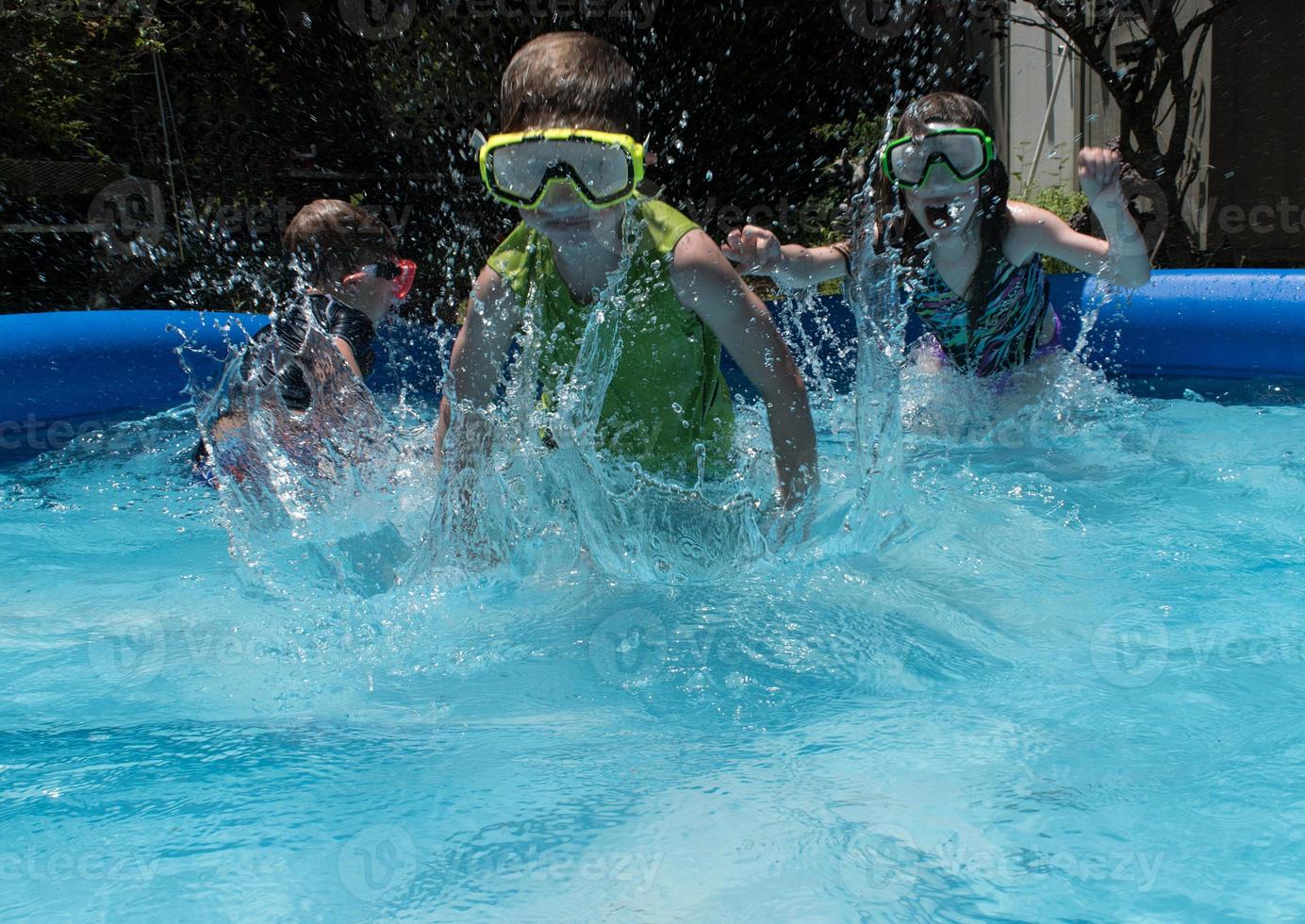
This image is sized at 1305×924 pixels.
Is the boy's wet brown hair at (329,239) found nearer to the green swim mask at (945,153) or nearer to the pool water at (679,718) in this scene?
the pool water at (679,718)

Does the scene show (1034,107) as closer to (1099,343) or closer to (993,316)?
(1099,343)

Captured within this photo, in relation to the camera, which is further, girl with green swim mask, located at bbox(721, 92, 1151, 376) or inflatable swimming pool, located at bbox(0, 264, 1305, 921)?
girl with green swim mask, located at bbox(721, 92, 1151, 376)

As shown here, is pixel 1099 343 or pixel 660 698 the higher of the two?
pixel 1099 343

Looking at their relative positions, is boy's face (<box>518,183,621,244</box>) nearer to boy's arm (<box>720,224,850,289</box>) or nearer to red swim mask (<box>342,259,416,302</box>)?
boy's arm (<box>720,224,850,289</box>)

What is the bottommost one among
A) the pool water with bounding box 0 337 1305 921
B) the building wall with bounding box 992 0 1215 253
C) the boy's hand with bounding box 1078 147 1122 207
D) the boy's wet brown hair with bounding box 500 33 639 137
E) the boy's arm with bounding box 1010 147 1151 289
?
the pool water with bounding box 0 337 1305 921

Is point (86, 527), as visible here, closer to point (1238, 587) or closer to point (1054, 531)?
point (1054, 531)

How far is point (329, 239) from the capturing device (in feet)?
12.2

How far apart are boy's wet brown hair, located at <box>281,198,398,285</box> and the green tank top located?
1.38 meters

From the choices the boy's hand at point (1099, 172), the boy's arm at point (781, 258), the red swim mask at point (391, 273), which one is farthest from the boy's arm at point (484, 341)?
the boy's hand at point (1099, 172)

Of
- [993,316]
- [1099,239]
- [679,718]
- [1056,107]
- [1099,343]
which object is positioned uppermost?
[1056,107]

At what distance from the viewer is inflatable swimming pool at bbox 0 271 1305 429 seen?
4559mm

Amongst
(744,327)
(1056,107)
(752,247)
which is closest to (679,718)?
(744,327)

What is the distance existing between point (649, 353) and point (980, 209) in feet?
5.65

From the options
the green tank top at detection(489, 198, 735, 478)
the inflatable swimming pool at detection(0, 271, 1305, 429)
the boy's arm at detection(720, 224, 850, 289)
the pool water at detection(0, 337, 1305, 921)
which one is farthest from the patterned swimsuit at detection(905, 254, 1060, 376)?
the green tank top at detection(489, 198, 735, 478)
